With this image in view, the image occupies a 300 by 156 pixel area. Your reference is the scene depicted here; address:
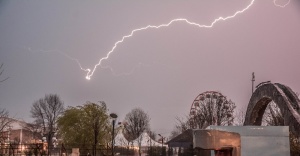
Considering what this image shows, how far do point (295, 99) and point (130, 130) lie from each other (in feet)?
209

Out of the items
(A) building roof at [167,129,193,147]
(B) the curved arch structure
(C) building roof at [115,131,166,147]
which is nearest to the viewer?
(B) the curved arch structure

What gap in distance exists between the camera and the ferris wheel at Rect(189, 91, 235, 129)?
44500 millimetres

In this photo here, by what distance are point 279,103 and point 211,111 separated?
937 inches

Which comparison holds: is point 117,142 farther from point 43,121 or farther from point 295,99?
point 295,99

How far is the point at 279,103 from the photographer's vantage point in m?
23.1

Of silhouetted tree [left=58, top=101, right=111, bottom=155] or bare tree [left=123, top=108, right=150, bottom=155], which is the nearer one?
silhouetted tree [left=58, top=101, right=111, bottom=155]

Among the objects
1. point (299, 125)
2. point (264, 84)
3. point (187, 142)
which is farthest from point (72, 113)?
point (299, 125)

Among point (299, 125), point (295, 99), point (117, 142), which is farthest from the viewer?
point (117, 142)

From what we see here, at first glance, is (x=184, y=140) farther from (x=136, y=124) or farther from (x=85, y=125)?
(x=136, y=124)

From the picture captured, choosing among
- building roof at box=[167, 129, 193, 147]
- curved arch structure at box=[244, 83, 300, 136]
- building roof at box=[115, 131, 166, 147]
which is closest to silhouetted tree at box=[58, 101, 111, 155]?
building roof at box=[167, 129, 193, 147]

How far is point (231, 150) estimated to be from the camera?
11906 millimetres

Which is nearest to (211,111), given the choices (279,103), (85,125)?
(85,125)

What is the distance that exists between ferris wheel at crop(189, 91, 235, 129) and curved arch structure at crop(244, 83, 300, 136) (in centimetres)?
1690

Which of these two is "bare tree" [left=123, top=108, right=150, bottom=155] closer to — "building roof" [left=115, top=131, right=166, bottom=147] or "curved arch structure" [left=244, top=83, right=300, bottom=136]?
"building roof" [left=115, top=131, right=166, bottom=147]
